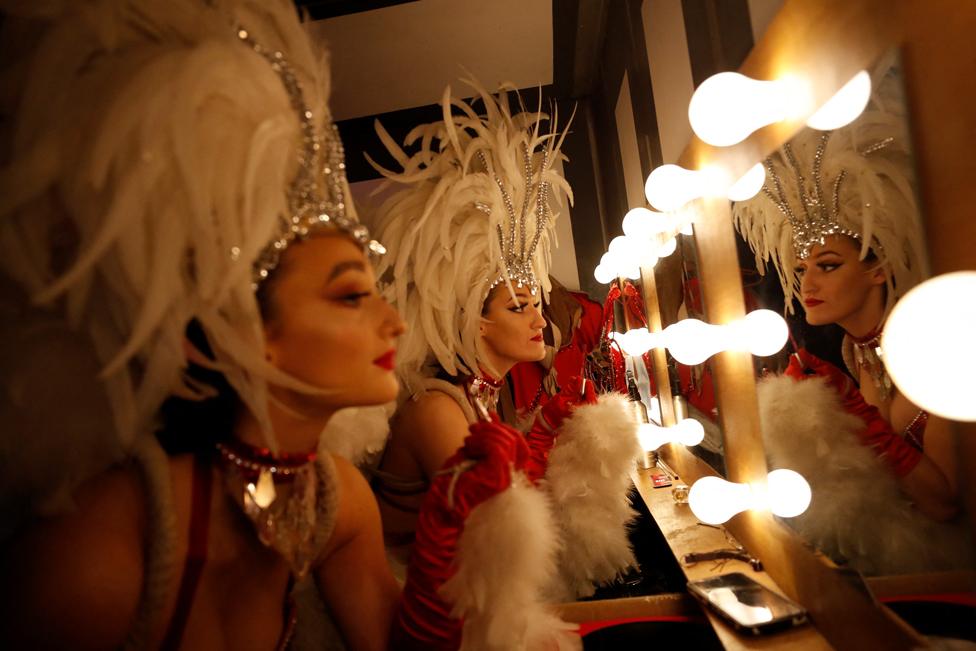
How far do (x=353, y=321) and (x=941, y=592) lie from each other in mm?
857

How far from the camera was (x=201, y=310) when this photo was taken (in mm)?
631

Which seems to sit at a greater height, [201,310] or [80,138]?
[80,138]

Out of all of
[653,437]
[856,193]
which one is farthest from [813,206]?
[653,437]

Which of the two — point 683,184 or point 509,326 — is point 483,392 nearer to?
point 509,326

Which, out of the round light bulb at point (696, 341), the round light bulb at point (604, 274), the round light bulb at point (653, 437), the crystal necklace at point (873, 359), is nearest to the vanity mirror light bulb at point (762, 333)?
the round light bulb at point (696, 341)

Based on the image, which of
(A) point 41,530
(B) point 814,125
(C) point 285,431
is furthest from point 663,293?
→ (A) point 41,530

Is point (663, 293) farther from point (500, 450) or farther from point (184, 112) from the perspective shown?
point (184, 112)

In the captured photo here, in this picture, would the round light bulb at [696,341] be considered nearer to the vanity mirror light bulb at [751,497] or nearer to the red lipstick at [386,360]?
the vanity mirror light bulb at [751,497]

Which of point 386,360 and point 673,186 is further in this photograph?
point 673,186

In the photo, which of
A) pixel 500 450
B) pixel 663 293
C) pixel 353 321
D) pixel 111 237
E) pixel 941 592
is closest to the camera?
pixel 111 237

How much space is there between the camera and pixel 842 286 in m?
0.77

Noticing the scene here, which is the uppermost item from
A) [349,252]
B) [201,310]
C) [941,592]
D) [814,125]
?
[814,125]

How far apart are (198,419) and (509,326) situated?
3.24 feet

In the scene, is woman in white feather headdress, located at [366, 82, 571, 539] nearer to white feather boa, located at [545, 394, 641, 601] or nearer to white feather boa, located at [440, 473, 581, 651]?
white feather boa, located at [545, 394, 641, 601]
